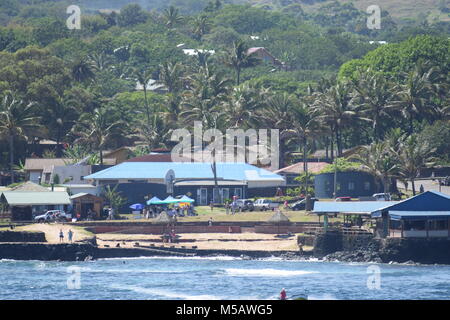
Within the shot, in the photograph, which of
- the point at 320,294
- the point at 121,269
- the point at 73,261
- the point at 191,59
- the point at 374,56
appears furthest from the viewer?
the point at 191,59

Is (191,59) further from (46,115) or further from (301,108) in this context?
(301,108)

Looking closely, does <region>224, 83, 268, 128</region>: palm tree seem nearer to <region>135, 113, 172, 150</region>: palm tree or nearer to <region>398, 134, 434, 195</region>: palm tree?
<region>135, 113, 172, 150</region>: palm tree

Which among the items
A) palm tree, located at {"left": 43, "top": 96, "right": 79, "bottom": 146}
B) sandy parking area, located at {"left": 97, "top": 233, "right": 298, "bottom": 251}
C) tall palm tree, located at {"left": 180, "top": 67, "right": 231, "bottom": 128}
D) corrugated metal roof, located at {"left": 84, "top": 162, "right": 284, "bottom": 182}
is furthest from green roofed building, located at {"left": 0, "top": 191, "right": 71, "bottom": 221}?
palm tree, located at {"left": 43, "top": 96, "right": 79, "bottom": 146}

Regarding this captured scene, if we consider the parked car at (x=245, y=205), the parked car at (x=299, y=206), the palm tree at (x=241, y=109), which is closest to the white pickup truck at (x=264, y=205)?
the parked car at (x=245, y=205)

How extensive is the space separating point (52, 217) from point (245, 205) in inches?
720

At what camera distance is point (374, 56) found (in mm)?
145875

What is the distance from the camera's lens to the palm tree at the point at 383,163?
325 ft

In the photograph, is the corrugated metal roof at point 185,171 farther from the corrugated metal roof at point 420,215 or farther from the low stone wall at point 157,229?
the corrugated metal roof at point 420,215

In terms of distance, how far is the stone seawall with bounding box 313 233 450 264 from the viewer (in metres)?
82.1

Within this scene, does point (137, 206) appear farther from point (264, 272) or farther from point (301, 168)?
point (264, 272)

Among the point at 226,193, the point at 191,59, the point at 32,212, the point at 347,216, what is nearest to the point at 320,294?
the point at 347,216

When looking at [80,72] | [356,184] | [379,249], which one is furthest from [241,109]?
[379,249]

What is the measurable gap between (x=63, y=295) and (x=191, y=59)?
423 ft
